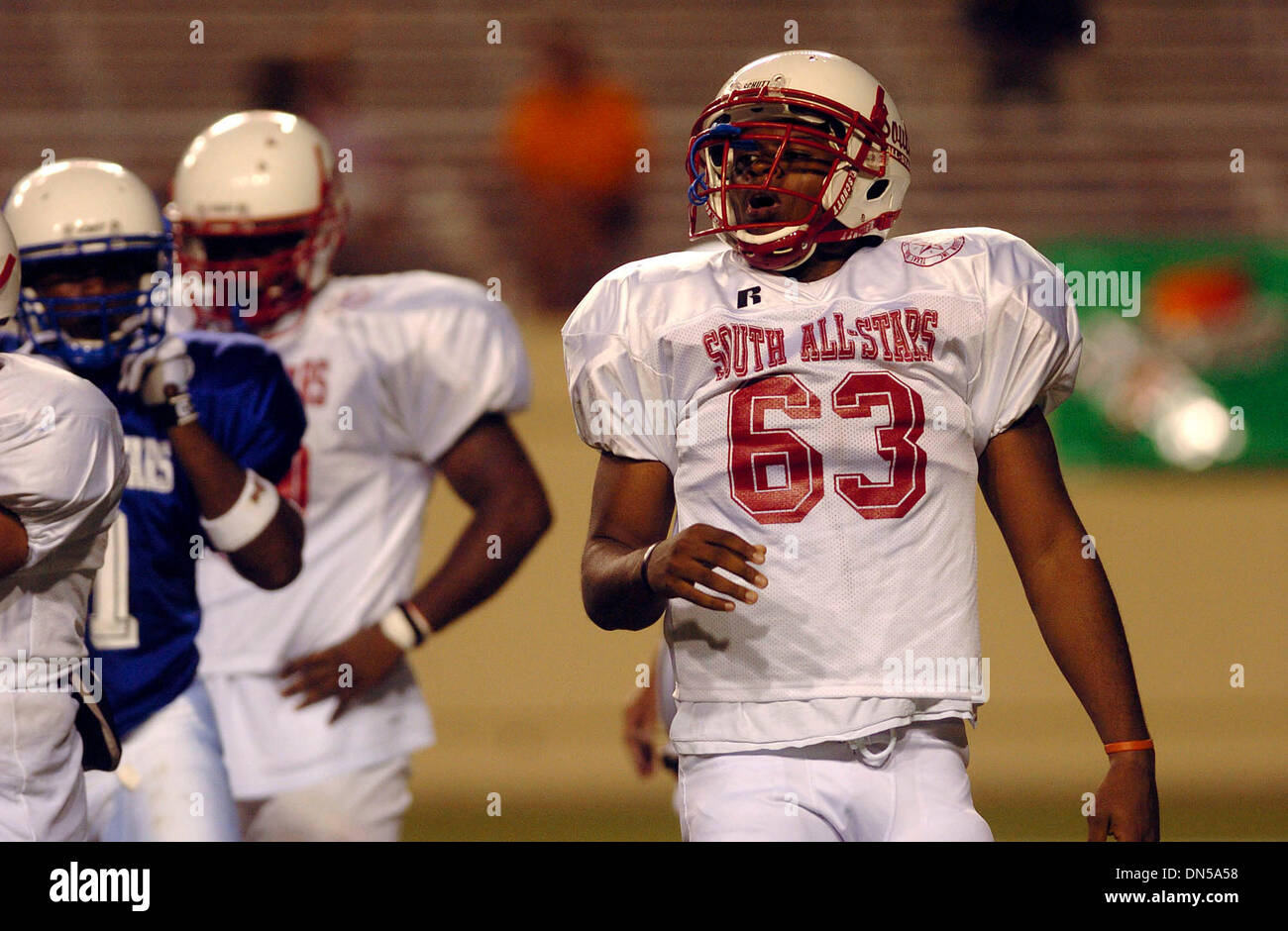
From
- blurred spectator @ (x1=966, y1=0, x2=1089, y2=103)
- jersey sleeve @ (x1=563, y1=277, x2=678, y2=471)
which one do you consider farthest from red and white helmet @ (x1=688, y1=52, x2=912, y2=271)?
blurred spectator @ (x1=966, y1=0, x2=1089, y2=103)

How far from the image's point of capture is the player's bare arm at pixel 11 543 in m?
2.64

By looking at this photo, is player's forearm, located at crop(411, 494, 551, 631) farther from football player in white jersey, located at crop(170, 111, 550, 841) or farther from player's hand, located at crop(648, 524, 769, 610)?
player's hand, located at crop(648, 524, 769, 610)

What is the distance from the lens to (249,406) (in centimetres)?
345

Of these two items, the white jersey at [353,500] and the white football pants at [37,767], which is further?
the white jersey at [353,500]

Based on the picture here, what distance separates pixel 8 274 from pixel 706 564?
114 centimetres

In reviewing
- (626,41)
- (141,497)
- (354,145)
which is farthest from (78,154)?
(141,497)

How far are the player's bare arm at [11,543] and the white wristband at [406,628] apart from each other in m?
1.19

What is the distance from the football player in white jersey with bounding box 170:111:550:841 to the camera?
3.77 m

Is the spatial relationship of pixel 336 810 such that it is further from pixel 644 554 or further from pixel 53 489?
pixel 644 554

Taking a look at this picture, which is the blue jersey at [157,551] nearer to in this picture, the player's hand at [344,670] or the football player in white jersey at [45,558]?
the player's hand at [344,670]

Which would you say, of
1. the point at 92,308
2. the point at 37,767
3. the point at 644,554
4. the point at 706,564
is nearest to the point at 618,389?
the point at 644,554

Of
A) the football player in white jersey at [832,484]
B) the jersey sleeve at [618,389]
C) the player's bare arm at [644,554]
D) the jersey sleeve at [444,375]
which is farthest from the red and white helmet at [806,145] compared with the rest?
the jersey sleeve at [444,375]
